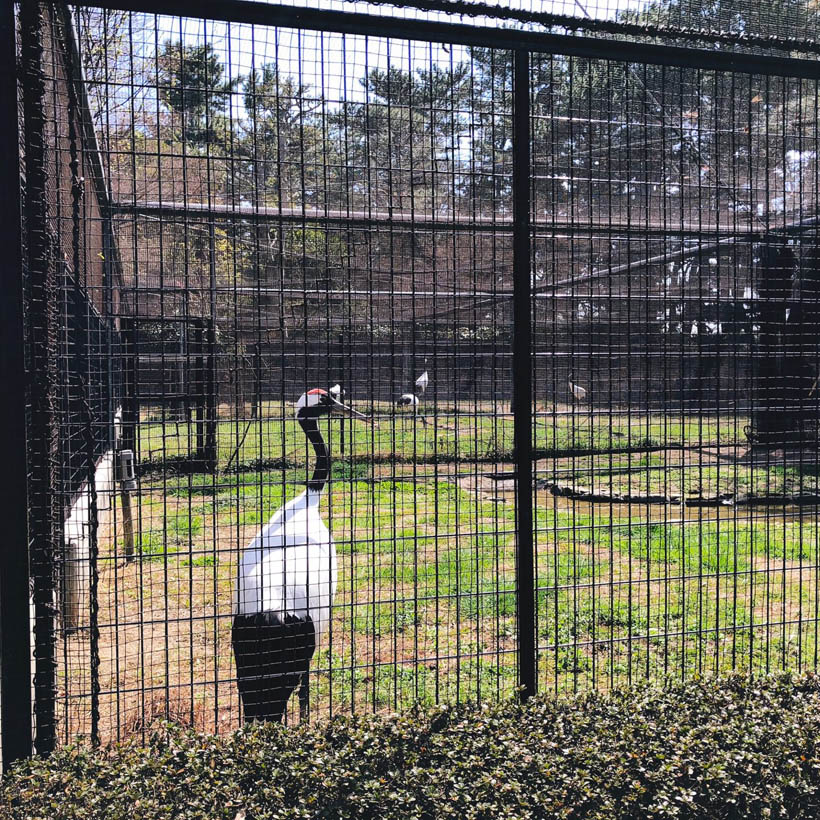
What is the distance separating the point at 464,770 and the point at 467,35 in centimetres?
278

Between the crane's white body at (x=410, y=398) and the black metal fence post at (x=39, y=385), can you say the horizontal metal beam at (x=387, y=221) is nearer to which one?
the black metal fence post at (x=39, y=385)

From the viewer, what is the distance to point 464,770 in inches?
102

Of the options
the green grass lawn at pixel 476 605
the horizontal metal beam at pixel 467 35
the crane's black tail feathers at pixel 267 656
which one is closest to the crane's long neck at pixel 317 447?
the green grass lawn at pixel 476 605

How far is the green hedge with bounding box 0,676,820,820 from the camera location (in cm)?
243

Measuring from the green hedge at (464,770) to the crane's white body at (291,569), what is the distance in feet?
2.24

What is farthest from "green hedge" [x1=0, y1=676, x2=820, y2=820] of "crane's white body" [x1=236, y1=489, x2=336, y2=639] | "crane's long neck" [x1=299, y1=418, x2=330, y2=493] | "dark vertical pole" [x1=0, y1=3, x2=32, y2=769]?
"crane's long neck" [x1=299, y1=418, x2=330, y2=493]

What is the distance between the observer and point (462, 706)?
3.03 meters

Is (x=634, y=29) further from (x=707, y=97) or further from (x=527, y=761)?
(x=527, y=761)

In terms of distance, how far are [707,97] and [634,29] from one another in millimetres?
1903

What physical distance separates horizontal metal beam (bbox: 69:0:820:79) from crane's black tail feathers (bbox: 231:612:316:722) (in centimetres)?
242

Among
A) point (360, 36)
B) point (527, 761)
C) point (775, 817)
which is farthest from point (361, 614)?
point (360, 36)

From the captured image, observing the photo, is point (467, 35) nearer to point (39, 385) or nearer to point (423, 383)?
point (39, 385)

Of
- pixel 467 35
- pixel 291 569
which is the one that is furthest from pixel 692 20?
pixel 291 569

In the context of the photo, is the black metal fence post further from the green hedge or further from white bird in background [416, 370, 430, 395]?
white bird in background [416, 370, 430, 395]
